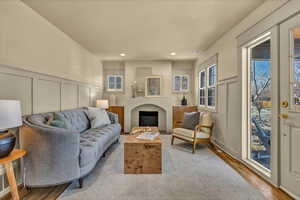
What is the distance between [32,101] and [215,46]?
13.4 feet

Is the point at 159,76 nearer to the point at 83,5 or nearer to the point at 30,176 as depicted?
the point at 83,5

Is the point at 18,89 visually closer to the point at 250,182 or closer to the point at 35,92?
the point at 35,92

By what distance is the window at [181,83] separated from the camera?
18.9 ft

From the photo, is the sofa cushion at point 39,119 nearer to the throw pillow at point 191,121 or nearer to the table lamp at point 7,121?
the table lamp at point 7,121

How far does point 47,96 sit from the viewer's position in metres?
2.71

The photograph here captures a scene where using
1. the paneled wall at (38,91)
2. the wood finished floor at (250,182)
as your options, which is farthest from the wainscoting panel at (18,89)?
the wood finished floor at (250,182)

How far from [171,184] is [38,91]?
2544mm

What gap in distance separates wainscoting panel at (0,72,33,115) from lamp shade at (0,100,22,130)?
60cm

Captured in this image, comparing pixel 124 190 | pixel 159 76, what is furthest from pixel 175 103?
pixel 124 190

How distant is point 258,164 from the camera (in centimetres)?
248

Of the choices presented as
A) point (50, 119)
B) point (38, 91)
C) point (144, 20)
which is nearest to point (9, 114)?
point (50, 119)

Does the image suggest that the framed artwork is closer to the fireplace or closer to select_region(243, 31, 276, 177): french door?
the fireplace

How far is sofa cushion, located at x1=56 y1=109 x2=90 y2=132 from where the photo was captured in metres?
2.87

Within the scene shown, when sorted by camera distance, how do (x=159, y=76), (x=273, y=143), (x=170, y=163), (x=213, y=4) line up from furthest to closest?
(x=159, y=76)
(x=170, y=163)
(x=213, y=4)
(x=273, y=143)
